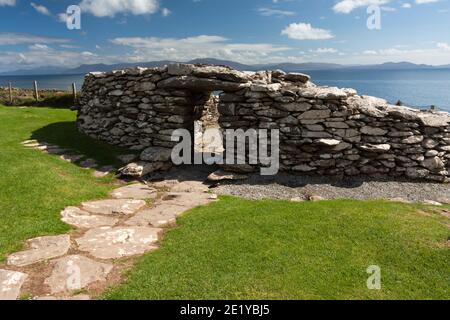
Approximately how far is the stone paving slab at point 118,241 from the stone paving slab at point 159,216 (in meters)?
0.34

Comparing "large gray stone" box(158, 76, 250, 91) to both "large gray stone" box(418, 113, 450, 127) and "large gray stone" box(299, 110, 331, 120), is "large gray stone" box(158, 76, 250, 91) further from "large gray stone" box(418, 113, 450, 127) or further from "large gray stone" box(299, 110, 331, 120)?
"large gray stone" box(418, 113, 450, 127)

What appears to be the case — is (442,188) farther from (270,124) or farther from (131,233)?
(131,233)

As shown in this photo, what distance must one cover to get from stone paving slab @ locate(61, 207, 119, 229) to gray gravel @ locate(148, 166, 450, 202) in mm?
3911

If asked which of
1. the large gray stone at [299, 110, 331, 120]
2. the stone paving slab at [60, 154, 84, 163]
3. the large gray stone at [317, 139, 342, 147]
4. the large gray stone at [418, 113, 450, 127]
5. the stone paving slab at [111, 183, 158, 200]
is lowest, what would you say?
the stone paving slab at [111, 183, 158, 200]

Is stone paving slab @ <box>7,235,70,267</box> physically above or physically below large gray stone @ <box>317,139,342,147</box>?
below

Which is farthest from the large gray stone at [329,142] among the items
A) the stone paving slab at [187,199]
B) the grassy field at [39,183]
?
the grassy field at [39,183]

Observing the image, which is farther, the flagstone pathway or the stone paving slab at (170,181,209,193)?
the stone paving slab at (170,181,209,193)

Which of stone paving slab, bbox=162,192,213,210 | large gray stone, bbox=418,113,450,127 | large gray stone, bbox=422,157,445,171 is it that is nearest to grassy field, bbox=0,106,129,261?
stone paving slab, bbox=162,192,213,210

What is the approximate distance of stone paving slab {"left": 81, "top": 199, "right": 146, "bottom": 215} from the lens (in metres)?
10.00

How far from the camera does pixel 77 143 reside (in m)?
16.9

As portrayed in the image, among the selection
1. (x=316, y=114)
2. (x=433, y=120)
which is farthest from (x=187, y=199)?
(x=433, y=120)

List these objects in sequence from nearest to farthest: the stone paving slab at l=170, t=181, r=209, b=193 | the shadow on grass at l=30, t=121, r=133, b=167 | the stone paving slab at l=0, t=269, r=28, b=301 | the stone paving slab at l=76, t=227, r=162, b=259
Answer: the stone paving slab at l=0, t=269, r=28, b=301, the stone paving slab at l=76, t=227, r=162, b=259, the stone paving slab at l=170, t=181, r=209, b=193, the shadow on grass at l=30, t=121, r=133, b=167

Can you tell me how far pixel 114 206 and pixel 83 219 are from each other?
1175 millimetres

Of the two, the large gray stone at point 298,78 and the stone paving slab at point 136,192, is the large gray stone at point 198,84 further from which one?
the stone paving slab at point 136,192
